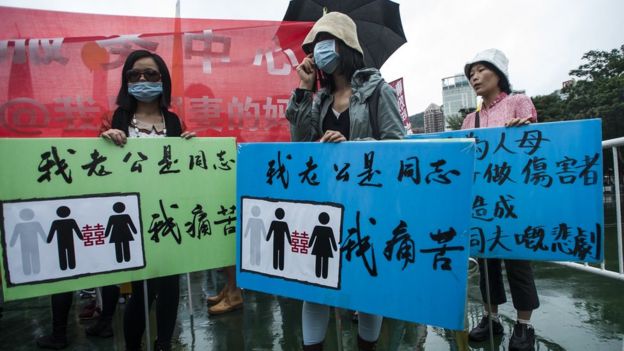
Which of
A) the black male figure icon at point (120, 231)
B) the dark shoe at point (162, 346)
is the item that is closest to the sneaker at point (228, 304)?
the dark shoe at point (162, 346)

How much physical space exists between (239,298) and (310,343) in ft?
5.79

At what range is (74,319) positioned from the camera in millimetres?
3471

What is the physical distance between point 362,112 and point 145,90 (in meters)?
1.34

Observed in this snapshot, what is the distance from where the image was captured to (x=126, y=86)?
2412 mm

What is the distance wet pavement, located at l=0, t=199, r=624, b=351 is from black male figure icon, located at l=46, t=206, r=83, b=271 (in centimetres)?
80

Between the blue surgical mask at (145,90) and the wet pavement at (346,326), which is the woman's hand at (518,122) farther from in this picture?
the blue surgical mask at (145,90)

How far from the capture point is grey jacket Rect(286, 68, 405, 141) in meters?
1.91

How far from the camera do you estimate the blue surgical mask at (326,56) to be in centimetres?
204

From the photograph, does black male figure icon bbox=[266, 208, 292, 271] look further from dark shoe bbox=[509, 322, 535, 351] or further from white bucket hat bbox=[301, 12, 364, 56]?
dark shoe bbox=[509, 322, 535, 351]

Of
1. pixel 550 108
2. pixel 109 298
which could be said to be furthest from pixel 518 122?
pixel 550 108

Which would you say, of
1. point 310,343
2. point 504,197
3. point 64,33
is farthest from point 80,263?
point 64,33

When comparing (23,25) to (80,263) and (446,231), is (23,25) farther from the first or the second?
(446,231)

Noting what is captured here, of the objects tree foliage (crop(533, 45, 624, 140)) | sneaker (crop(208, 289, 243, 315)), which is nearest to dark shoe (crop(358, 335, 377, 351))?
sneaker (crop(208, 289, 243, 315))

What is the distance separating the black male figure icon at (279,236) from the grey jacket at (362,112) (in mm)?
493
